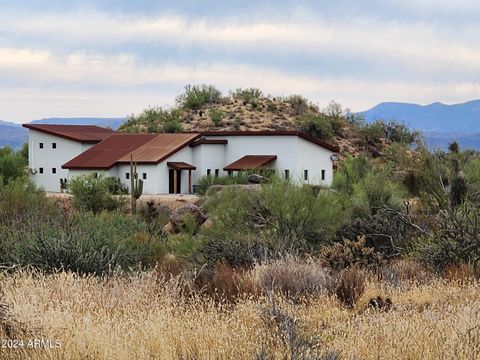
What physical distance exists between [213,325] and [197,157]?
42.6 m

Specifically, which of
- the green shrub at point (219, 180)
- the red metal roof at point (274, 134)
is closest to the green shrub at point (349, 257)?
the green shrub at point (219, 180)

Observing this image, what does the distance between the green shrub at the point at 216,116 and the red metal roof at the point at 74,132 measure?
13.4m

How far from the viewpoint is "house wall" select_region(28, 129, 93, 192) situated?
184ft

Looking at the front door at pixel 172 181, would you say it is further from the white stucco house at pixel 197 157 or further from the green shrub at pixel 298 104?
the green shrub at pixel 298 104

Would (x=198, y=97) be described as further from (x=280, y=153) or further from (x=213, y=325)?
(x=213, y=325)

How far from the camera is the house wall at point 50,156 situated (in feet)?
184

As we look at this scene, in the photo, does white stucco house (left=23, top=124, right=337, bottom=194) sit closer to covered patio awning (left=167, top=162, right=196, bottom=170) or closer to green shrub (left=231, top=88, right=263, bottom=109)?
covered patio awning (left=167, top=162, right=196, bottom=170)

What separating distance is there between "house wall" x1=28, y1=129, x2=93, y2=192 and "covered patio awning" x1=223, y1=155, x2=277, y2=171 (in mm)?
11762

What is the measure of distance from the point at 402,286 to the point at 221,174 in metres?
39.2

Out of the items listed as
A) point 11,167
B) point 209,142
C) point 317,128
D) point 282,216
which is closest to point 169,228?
point 282,216

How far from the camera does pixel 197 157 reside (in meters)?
51.1

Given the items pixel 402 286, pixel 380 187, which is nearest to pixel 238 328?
pixel 402 286

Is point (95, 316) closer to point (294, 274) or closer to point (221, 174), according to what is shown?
point (294, 274)

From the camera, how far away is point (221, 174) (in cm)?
5159
